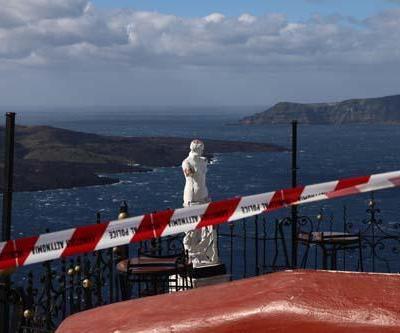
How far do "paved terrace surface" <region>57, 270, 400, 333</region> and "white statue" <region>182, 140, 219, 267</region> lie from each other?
6.34 m

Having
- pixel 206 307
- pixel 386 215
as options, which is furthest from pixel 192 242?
pixel 386 215

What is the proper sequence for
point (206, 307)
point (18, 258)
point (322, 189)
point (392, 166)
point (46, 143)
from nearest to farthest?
point (206, 307) → point (18, 258) → point (322, 189) → point (392, 166) → point (46, 143)

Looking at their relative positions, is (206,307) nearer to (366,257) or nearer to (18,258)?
(18,258)

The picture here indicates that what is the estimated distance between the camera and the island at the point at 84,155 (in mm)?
126125

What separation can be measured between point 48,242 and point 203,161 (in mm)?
4395

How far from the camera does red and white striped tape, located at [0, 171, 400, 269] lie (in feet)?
15.1

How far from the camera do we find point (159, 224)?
5160mm

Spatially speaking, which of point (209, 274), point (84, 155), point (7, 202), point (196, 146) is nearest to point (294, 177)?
point (196, 146)

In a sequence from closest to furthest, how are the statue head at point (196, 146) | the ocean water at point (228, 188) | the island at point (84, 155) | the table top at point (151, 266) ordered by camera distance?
the table top at point (151, 266) → the statue head at point (196, 146) → the ocean water at point (228, 188) → the island at point (84, 155)

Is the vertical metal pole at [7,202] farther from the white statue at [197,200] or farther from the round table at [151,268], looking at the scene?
the white statue at [197,200]

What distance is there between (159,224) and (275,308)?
3.15 meters

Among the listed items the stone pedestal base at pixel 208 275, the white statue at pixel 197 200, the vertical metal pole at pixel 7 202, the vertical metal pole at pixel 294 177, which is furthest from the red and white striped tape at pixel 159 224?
the stone pedestal base at pixel 208 275

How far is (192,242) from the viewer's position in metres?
8.95

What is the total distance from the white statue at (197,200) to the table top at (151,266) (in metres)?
1.14
